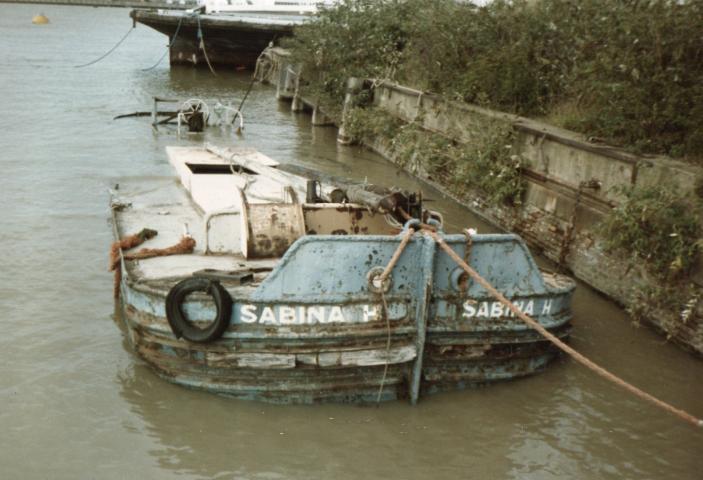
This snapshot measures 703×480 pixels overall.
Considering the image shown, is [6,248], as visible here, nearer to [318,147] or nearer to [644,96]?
[644,96]

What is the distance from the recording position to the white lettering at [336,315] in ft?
22.1

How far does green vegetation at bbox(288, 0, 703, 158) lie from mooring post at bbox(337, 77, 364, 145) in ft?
2.51

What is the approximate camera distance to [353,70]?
2236 cm

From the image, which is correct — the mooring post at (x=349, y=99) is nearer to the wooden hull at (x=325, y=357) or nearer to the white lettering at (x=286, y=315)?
the wooden hull at (x=325, y=357)

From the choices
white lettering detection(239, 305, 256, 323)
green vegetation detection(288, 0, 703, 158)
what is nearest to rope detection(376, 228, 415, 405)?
white lettering detection(239, 305, 256, 323)

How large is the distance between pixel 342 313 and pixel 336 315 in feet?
0.18

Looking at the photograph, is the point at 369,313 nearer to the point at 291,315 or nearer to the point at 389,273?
the point at 389,273

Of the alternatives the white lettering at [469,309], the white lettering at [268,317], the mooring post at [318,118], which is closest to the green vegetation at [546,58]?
the mooring post at [318,118]

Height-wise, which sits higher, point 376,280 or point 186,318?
point 376,280

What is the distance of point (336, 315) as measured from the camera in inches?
265

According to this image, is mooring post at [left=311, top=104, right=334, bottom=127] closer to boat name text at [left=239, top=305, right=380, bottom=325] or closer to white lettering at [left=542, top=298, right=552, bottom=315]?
white lettering at [left=542, top=298, right=552, bottom=315]

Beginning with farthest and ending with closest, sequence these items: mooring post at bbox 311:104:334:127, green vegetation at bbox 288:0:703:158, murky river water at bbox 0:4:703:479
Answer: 1. mooring post at bbox 311:104:334:127
2. green vegetation at bbox 288:0:703:158
3. murky river water at bbox 0:4:703:479

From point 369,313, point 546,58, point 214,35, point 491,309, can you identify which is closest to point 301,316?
point 369,313

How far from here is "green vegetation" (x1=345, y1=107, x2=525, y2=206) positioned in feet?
40.6
